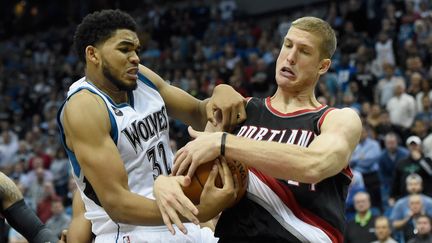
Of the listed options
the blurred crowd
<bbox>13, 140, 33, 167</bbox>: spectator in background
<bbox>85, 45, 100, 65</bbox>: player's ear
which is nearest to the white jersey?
<bbox>85, 45, 100, 65</bbox>: player's ear

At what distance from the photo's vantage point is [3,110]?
2155 cm

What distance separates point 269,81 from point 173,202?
41.7 ft

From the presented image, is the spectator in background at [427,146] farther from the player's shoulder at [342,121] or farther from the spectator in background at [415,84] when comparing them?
the player's shoulder at [342,121]

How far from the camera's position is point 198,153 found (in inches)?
147

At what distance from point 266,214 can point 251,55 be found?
13.7 meters

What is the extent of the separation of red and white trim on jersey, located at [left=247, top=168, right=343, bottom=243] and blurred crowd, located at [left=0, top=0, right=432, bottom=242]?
577 centimetres

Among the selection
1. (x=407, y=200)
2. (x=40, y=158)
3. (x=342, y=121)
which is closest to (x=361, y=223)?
(x=407, y=200)

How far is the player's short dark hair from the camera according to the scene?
454 cm

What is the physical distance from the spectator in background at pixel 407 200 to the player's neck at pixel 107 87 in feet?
21.6

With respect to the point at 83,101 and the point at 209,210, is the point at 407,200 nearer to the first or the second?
the point at 83,101

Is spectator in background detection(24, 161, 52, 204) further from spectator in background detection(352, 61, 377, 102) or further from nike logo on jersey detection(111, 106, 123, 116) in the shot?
nike logo on jersey detection(111, 106, 123, 116)

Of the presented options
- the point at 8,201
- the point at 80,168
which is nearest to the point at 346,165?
the point at 80,168

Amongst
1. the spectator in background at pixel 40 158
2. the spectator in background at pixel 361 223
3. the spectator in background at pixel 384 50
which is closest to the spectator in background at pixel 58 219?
the spectator in background at pixel 40 158

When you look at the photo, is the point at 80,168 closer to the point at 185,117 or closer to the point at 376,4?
the point at 185,117
